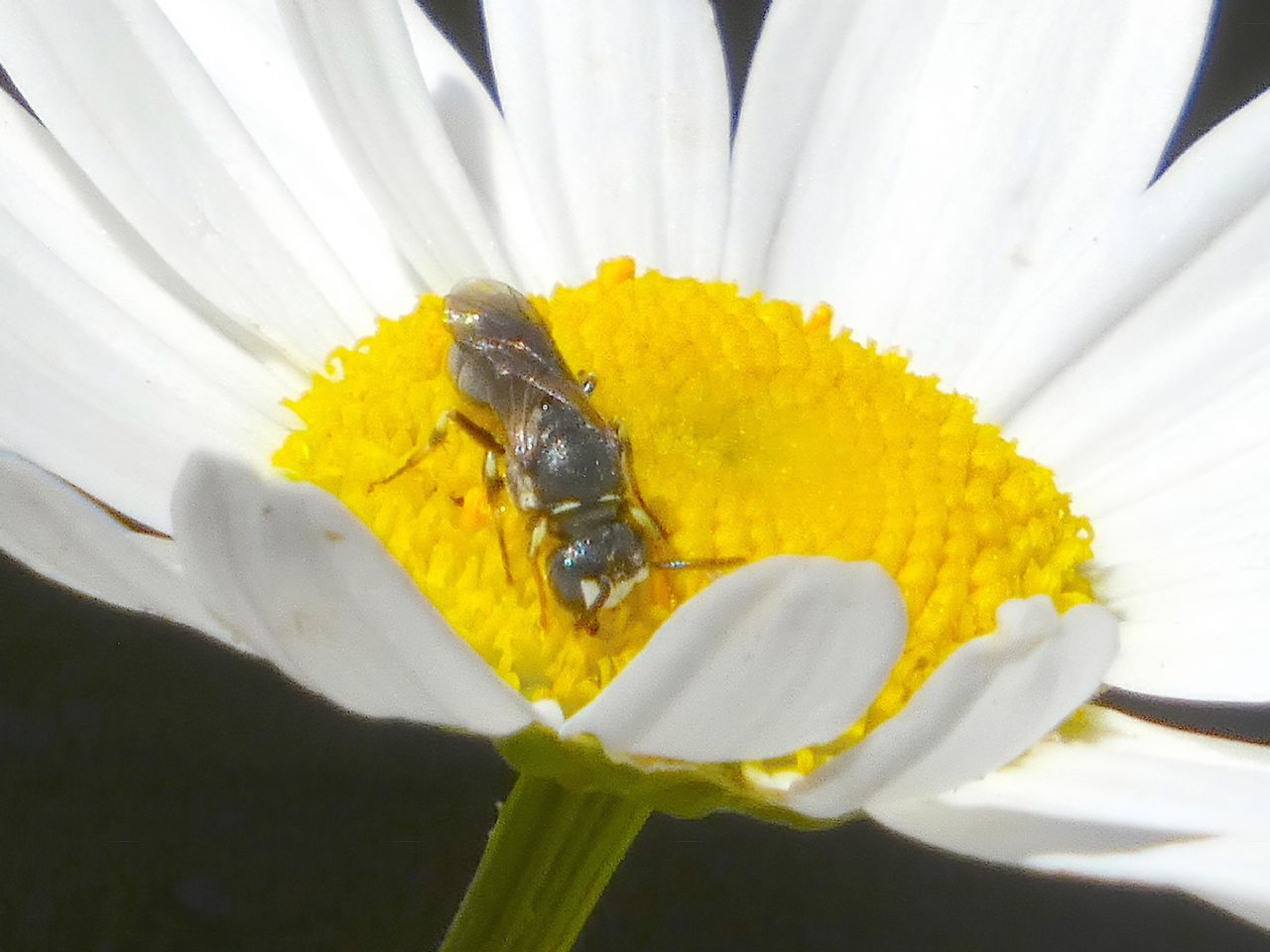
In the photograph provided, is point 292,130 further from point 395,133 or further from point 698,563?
point 698,563

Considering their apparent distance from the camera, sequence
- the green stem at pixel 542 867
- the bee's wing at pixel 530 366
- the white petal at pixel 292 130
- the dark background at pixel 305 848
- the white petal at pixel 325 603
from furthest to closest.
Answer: the dark background at pixel 305 848 < the white petal at pixel 292 130 < the bee's wing at pixel 530 366 < the green stem at pixel 542 867 < the white petal at pixel 325 603

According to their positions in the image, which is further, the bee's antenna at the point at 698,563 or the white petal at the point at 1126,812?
the bee's antenna at the point at 698,563

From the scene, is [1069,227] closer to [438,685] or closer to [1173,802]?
[1173,802]

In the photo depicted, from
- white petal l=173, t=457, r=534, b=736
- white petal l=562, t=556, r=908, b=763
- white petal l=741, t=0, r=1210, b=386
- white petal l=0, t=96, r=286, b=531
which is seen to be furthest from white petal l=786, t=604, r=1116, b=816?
white petal l=741, t=0, r=1210, b=386

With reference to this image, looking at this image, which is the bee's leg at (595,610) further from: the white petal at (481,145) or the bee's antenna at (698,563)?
A: the white petal at (481,145)

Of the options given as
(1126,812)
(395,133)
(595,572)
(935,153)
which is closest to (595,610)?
(595,572)

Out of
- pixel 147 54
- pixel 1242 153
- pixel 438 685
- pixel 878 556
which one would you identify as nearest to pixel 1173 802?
pixel 878 556

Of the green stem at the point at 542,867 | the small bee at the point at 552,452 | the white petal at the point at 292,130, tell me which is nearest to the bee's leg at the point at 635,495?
the small bee at the point at 552,452
